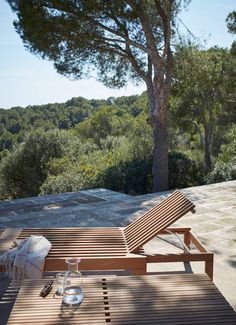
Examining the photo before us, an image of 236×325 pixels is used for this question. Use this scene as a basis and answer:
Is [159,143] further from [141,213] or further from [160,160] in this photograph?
[141,213]

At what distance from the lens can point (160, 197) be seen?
25.3ft

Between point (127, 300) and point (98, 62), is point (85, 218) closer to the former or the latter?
point (127, 300)

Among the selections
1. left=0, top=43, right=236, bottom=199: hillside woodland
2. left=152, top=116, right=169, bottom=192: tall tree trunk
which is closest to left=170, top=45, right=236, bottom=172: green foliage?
left=0, top=43, right=236, bottom=199: hillside woodland

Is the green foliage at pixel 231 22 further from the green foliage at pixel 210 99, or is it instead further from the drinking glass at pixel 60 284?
the drinking glass at pixel 60 284

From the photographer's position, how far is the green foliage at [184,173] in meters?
10.9

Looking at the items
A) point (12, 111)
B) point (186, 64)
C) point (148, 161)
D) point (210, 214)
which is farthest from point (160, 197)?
point (12, 111)

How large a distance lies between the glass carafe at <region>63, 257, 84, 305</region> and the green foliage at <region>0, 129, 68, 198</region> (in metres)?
15.1

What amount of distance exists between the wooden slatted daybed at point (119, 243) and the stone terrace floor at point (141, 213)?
16.2 inches

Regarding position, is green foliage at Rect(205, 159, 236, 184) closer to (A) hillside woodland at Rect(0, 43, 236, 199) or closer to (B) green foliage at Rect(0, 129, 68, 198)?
(A) hillside woodland at Rect(0, 43, 236, 199)

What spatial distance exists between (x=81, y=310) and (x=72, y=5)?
960 cm

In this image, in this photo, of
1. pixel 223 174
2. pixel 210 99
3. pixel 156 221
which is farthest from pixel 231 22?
pixel 156 221

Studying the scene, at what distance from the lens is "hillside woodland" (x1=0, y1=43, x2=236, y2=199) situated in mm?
10828

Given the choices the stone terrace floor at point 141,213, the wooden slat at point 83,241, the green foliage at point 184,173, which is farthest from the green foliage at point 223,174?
the wooden slat at point 83,241

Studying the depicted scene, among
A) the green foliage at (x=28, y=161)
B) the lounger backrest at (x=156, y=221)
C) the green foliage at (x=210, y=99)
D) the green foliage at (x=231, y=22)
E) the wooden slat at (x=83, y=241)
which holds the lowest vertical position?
the green foliage at (x=28, y=161)
